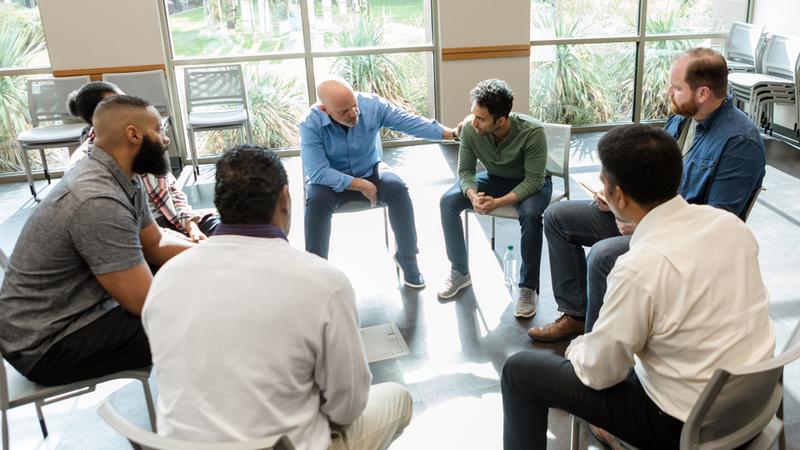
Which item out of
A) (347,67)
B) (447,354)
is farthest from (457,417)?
(347,67)

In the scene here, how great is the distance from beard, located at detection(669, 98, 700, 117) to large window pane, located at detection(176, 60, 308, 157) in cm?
411

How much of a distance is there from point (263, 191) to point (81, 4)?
194 inches

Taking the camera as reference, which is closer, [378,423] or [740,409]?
[740,409]

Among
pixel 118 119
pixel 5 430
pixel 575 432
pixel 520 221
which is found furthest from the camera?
pixel 520 221

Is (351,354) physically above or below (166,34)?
below

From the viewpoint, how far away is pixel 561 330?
2.79 m

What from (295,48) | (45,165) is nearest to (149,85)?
(45,165)

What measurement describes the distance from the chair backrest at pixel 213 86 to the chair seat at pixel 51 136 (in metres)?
0.96

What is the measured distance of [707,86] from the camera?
2473mm

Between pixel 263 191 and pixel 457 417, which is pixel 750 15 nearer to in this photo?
pixel 457 417

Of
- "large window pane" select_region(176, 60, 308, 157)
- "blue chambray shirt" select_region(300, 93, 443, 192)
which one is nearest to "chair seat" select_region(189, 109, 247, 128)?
"large window pane" select_region(176, 60, 308, 157)

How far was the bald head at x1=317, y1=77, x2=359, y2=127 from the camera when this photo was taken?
3234 mm

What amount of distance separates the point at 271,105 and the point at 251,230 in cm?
489

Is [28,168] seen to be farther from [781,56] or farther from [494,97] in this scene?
[781,56]
